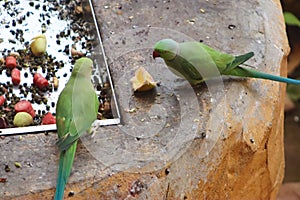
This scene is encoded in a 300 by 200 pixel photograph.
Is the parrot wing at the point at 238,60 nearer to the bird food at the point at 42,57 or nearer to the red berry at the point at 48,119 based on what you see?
the bird food at the point at 42,57

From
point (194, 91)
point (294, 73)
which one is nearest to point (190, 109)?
point (194, 91)

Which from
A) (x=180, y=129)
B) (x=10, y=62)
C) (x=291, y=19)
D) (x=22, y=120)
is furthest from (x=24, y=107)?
(x=291, y=19)

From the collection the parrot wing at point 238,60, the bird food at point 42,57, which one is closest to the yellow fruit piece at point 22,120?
the bird food at point 42,57

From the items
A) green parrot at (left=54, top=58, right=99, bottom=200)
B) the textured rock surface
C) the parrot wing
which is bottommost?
the textured rock surface

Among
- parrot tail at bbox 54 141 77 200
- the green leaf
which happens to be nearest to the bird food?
parrot tail at bbox 54 141 77 200

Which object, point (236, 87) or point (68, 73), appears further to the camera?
point (68, 73)

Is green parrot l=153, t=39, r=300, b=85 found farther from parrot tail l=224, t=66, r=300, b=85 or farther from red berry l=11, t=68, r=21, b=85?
red berry l=11, t=68, r=21, b=85

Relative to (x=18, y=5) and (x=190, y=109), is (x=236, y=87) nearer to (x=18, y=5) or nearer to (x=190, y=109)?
(x=190, y=109)
